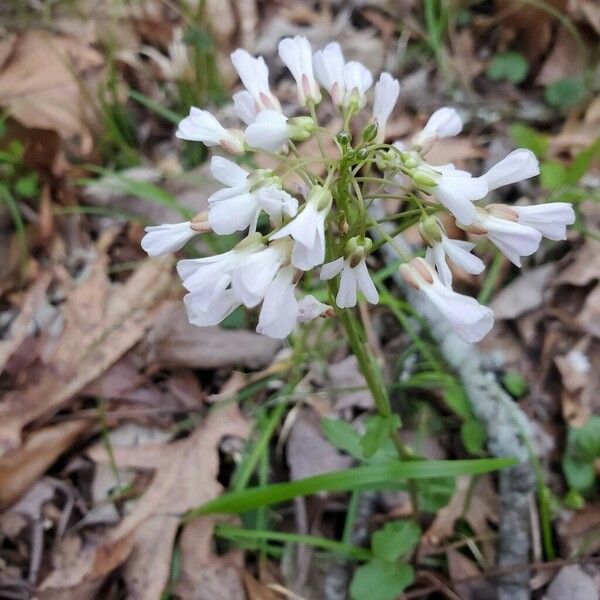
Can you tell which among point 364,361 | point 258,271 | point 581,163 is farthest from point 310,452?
point 581,163

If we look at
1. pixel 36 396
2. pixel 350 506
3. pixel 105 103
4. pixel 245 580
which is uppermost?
pixel 105 103

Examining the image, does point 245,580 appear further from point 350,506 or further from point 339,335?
point 339,335

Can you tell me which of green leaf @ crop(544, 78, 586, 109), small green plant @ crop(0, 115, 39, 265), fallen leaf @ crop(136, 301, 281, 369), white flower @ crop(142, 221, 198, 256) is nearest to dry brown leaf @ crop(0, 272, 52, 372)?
small green plant @ crop(0, 115, 39, 265)

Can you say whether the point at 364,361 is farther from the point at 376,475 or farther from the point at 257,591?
the point at 257,591

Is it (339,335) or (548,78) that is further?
(548,78)

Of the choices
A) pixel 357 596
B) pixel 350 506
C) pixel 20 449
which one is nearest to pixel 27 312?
pixel 20 449

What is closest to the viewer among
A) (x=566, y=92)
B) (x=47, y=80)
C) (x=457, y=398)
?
(x=457, y=398)

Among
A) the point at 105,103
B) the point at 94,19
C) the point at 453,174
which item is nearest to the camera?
the point at 453,174
